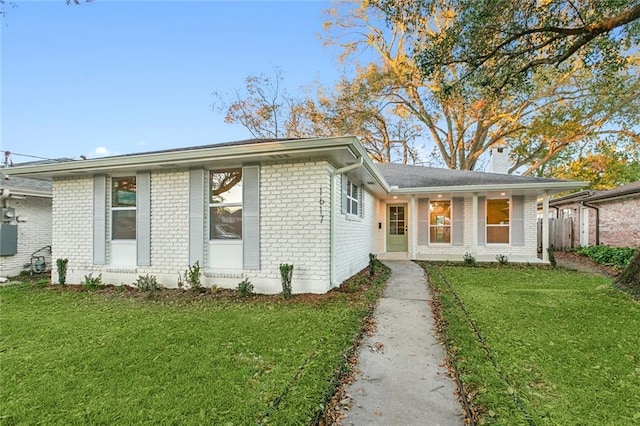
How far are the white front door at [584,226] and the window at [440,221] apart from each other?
766cm

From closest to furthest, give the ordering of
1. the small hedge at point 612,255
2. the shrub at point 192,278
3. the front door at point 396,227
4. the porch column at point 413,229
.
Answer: the shrub at point 192,278 → the small hedge at point 612,255 → the porch column at point 413,229 → the front door at point 396,227

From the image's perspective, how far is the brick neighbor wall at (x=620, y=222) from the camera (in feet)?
36.8

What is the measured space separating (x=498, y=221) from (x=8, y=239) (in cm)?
1452

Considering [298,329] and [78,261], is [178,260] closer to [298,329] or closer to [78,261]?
[78,261]

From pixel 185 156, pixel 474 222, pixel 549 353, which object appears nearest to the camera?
pixel 549 353

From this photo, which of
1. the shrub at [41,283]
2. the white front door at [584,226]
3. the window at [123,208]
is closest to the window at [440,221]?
the white front door at [584,226]

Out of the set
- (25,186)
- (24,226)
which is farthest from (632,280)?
(25,186)

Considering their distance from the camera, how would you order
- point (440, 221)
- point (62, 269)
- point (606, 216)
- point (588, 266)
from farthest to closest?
point (606, 216)
point (440, 221)
point (588, 266)
point (62, 269)

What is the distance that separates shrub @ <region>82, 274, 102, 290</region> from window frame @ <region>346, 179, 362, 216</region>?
5609mm

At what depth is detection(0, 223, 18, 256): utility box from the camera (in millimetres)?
7938

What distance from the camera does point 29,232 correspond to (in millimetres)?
8789

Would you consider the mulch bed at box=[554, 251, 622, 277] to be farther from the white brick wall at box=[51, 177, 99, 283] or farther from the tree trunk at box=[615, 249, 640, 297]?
the white brick wall at box=[51, 177, 99, 283]

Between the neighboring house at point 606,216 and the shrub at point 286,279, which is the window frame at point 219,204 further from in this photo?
the neighboring house at point 606,216

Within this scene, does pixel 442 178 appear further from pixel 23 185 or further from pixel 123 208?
pixel 23 185
